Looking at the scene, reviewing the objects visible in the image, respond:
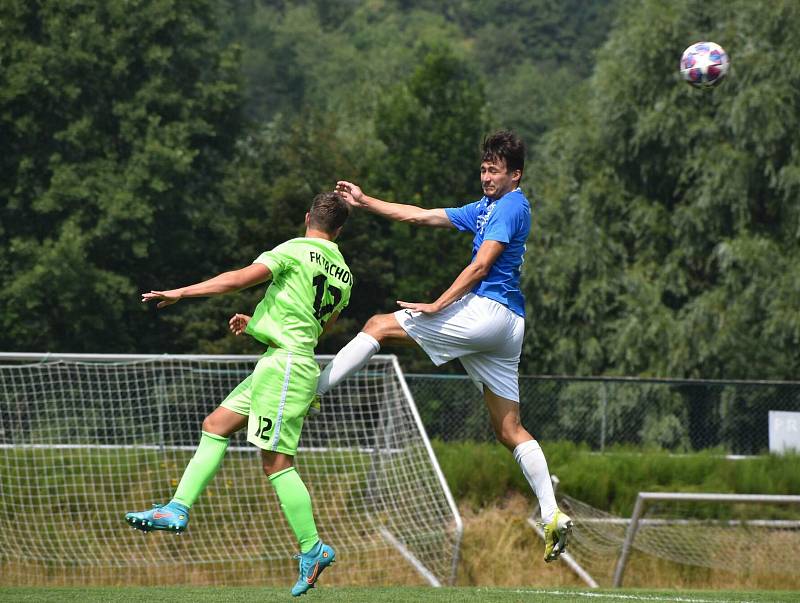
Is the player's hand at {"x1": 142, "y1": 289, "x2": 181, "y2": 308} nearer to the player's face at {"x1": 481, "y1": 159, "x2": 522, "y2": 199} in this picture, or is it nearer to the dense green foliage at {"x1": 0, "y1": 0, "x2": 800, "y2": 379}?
the player's face at {"x1": 481, "y1": 159, "x2": 522, "y2": 199}

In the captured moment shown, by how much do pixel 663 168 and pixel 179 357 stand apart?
64.0ft

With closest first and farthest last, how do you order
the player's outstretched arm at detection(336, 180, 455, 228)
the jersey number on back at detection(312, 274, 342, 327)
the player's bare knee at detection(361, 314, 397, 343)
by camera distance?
the jersey number on back at detection(312, 274, 342, 327), the player's bare knee at detection(361, 314, 397, 343), the player's outstretched arm at detection(336, 180, 455, 228)

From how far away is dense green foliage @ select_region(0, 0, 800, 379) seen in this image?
2794cm

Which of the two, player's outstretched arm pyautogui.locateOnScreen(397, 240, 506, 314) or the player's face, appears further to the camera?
the player's face

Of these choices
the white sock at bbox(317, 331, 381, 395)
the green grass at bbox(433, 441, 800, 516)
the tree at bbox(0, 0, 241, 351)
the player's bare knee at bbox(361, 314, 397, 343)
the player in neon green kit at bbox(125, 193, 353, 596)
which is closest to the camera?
the player in neon green kit at bbox(125, 193, 353, 596)

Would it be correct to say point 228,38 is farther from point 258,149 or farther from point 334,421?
point 334,421

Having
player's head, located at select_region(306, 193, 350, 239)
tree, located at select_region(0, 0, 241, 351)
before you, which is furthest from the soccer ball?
tree, located at select_region(0, 0, 241, 351)

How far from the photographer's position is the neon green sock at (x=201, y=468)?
7133 millimetres

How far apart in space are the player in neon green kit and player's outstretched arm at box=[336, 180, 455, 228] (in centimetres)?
47

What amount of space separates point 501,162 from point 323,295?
4.57 ft

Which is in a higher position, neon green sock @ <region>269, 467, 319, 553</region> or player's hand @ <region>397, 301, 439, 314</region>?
player's hand @ <region>397, 301, 439, 314</region>

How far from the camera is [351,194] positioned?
767cm

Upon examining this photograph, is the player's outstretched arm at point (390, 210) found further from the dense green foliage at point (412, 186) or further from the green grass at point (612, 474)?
the dense green foliage at point (412, 186)

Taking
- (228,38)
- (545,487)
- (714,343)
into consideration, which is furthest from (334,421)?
(228,38)
